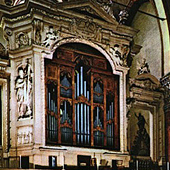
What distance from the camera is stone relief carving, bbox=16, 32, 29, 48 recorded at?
15.9m

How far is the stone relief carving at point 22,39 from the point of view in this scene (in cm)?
1588

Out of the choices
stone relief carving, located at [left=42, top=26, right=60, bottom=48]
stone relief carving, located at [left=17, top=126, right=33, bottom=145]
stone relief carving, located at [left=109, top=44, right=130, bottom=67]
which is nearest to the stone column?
stone relief carving, located at [left=109, top=44, right=130, bottom=67]

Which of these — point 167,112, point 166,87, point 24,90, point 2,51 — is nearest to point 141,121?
point 167,112

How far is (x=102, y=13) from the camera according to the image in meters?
17.4

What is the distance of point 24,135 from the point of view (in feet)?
49.8

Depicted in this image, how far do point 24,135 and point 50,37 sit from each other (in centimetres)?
A: 342

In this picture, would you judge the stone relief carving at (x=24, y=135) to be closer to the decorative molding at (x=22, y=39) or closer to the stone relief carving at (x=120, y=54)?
the decorative molding at (x=22, y=39)

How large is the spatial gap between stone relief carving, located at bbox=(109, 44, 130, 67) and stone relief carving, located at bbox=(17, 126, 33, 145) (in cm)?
444

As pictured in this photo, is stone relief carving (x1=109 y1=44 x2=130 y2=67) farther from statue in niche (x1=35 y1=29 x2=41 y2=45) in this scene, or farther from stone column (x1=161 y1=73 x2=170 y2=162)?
statue in niche (x1=35 y1=29 x2=41 y2=45)

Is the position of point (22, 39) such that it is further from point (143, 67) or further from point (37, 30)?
point (143, 67)

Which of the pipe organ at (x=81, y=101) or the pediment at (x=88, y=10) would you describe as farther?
the pediment at (x=88, y=10)

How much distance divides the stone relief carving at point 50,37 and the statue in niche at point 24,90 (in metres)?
0.96

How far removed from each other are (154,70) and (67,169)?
7.43 m

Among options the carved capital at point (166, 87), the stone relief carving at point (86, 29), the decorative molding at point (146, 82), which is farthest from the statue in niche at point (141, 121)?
the stone relief carving at point (86, 29)
